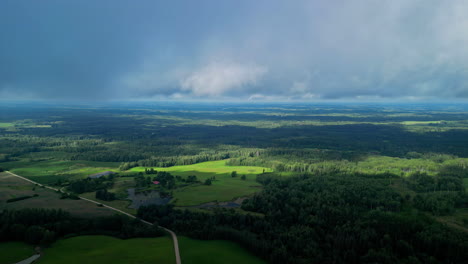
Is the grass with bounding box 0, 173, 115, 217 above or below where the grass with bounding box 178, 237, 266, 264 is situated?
above

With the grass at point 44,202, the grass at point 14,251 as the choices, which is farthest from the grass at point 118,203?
the grass at point 14,251

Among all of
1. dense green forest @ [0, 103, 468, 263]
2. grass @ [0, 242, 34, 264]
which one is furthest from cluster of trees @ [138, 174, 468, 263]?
grass @ [0, 242, 34, 264]

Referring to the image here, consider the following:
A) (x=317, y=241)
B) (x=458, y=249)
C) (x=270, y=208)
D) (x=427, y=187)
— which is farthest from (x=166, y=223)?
(x=427, y=187)

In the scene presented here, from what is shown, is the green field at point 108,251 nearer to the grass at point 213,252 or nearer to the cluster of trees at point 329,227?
the grass at point 213,252

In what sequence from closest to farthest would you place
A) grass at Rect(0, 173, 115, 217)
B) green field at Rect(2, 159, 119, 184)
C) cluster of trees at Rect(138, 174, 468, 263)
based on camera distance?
1. cluster of trees at Rect(138, 174, 468, 263)
2. grass at Rect(0, 173, 115, 217)
3. green field at Rect(2, 159, 119, 184)

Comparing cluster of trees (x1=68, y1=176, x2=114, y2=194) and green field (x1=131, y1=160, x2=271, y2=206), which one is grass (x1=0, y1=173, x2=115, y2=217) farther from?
green field (x1=131, y1=160, x2=271, y2=206)

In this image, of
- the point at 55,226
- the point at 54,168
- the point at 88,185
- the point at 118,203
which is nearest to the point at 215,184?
the point at 118,203
